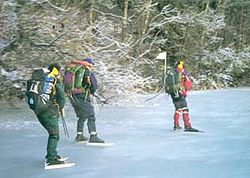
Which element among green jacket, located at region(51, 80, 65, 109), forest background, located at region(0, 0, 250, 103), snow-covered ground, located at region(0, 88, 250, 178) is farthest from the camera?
forest background, located at region(0, 0, 250, 103)

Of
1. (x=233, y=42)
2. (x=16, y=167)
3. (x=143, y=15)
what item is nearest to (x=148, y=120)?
(x=16, y=167)

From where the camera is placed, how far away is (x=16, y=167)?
24.9 ft

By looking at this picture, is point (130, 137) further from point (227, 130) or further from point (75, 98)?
point (227, 130)

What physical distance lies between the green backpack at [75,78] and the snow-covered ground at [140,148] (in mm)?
949

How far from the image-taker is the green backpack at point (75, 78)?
9.39 m

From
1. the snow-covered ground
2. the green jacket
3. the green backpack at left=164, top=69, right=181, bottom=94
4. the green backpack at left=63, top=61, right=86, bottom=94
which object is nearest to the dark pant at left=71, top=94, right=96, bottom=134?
the green backpack at left=63, top=61, right=86, bottom=94

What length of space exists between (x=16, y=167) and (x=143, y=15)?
19.2m

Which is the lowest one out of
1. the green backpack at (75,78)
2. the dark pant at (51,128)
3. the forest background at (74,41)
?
the dark pant at (51,128)

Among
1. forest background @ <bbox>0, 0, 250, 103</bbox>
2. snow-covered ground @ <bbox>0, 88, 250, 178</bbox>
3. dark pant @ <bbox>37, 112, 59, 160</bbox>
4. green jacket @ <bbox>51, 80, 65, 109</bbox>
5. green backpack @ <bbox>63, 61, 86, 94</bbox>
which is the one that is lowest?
snow-covered ground @ <bbox>0, 88, 250, 178</bbox>

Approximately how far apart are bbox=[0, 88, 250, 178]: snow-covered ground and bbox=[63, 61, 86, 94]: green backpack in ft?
3.11

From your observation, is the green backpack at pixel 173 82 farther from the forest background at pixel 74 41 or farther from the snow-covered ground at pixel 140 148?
the forest background at pixel 74 41

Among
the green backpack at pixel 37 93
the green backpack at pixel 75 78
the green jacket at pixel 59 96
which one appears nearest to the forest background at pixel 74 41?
the green backpack at pixel 75 78

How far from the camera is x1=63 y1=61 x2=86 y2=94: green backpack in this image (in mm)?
9391

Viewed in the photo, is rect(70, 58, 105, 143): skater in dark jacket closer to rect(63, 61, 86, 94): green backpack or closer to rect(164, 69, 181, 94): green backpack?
rect(63, 61, 86, 94): green backpack
